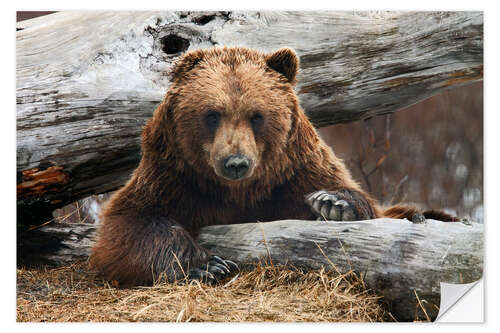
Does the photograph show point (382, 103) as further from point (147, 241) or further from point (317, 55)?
point (147, 241)

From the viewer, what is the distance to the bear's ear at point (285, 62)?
4.01 metres

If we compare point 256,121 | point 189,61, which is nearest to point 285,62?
point 256,121

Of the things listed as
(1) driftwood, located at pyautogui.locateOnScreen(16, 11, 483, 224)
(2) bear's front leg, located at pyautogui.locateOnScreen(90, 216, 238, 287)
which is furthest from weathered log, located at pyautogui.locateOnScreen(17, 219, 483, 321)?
(1) driftwood, located at pyautogui.locateOnScreen(16, 11, 483, 224)

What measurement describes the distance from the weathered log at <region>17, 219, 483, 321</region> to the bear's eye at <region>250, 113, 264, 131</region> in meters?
0.64

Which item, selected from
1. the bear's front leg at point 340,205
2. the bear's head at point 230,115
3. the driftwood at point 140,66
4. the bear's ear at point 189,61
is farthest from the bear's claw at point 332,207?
the bear's ear at point 189,61

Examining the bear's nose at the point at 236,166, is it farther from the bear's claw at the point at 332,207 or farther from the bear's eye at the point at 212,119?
the bear's claw at the point at 332,207

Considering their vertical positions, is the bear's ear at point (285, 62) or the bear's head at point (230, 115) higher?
the bear's ear at point (285, 62)

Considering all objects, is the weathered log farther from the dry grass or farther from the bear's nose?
the bear's nose

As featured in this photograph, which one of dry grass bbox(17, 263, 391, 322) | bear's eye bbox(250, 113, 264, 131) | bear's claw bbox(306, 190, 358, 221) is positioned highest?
bear's eye bbox(250, 113, 264, 131)

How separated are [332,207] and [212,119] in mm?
940

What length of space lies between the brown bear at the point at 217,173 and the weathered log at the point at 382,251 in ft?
0.47

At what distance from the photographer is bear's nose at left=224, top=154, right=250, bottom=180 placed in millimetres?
3633

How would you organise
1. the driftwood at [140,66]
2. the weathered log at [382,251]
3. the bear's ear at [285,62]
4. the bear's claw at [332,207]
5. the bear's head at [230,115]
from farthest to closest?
the driftwood at [140,66], the bear's ear at [285,62], the bear's claw at [332,207], the bear's head at [230,115], the weathered log at [382,251]

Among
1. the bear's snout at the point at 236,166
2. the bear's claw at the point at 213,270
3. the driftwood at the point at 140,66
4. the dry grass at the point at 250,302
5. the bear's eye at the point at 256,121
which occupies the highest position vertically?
the driftwood at the point at 140,66
